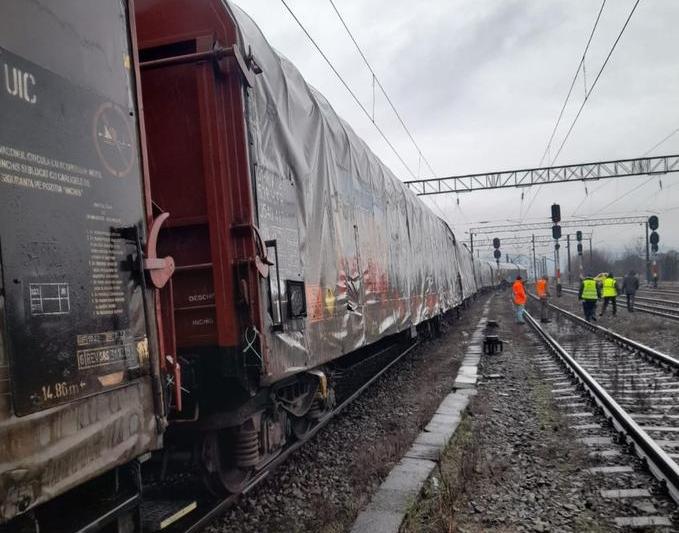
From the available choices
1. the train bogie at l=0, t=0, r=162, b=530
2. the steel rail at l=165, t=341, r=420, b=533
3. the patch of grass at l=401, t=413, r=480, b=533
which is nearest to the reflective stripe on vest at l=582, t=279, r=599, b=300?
the patch of grass at l=401, t=413, r=480, b=533

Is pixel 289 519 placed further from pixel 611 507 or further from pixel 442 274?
pixel 442 274

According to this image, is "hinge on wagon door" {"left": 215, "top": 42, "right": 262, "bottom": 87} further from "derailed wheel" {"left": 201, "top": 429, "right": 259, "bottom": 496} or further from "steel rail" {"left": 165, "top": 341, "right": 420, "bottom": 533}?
"steel rail" {"left": 165, "top": 341, "right": 420, "bottom": 533}

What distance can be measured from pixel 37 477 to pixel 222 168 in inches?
88.5

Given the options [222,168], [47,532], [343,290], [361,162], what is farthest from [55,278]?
[361,162]

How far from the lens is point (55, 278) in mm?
2078

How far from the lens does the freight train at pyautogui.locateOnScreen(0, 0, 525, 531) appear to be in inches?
78.0

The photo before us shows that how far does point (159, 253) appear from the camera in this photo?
3.87 metres

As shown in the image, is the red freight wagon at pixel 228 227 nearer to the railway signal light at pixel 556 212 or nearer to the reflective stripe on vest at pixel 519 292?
the reflective stripe on vest at pixel 519 292

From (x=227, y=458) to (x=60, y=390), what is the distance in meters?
2.24

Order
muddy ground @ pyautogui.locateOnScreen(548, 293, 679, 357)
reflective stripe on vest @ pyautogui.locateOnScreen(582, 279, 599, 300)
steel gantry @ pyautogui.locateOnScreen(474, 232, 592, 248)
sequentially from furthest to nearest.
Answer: steel gantry @ pyautogui.locateOnScreen(474, 232, 592, 248) < reflective stripe on vest @ pyautogui.locateOnScreen(582, 279, 599, 300) < muddy ground @ pyautogui.locateOnScreen(548, 293, 679, 357)

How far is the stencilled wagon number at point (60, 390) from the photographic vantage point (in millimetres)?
1982

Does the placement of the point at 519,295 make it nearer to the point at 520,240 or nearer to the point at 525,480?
the point at 525,480

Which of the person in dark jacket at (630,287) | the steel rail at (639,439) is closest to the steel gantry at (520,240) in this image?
the person in dark jacket at (630,287)

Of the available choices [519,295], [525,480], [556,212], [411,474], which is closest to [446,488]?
[411,474]
